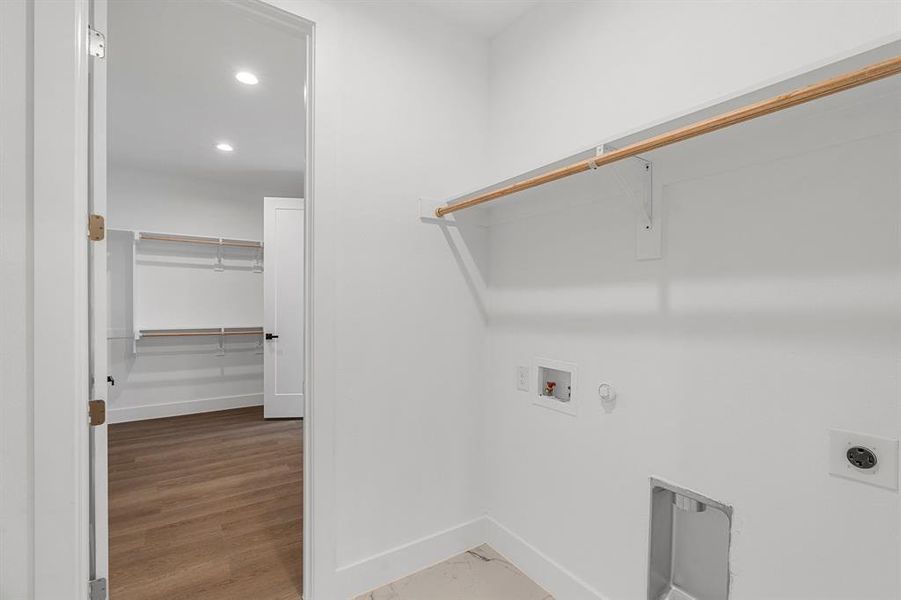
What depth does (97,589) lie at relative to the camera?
123 centimetres

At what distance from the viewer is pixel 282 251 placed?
13.7 feet

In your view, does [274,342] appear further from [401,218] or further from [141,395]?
[401,218]

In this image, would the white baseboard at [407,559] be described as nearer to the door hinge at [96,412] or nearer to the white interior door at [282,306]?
the door hinge at [96,412]

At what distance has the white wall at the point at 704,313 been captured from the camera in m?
0.96

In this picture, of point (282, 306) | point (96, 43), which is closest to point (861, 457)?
point (96, 43)

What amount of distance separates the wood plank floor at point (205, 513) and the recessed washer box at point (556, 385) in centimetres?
131

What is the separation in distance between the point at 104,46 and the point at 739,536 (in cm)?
235

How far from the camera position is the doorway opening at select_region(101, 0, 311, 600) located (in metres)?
1.95

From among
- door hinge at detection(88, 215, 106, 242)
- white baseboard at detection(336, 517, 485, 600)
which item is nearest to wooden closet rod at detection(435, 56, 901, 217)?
door hinge at detection(88, 215, 106, 242)

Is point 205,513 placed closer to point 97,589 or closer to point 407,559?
point 97,589

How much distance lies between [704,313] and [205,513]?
Result: 270 centimetres

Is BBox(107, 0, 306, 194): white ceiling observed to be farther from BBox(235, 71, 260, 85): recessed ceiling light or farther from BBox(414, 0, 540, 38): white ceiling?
BBox(414, 0, 540, 38): white ceiling

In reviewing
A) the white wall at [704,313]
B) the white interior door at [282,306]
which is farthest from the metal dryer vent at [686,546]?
the white interior door at [282,306]

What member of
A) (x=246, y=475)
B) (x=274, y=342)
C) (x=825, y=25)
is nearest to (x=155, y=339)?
(x=274, y=342)
